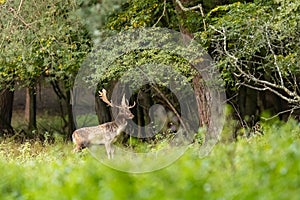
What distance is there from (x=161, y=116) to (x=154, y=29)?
11.2 feet

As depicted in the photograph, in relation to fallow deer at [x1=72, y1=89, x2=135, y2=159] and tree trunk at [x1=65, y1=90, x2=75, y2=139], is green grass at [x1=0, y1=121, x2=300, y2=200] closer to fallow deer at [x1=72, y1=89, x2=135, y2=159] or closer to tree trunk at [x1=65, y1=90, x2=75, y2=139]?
fallow deer at [x1=72, y1=89, x2=135, y2=159]

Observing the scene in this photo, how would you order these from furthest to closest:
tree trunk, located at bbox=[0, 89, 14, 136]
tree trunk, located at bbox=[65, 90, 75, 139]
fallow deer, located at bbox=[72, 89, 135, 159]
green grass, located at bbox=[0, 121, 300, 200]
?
tree trunk, located at bbox=[65, 90, 75, 139] → tree trunk, located at bbox=[0, 89, 14, 136] → fallow deer, located at bbox=[72, 89, 135, 159] → green grass, located at bbox=[0, 121, 300, 200]

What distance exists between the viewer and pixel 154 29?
50.9ft

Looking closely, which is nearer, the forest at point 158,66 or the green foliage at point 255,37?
the green foliage at point 255,37

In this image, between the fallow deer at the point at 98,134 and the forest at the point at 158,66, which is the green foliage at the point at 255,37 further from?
the fallow deer at the point at 98,134

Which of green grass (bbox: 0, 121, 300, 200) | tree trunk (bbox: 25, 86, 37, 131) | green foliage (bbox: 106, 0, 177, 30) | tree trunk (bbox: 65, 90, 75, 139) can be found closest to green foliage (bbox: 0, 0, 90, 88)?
green foliage (bbox: 106, 0, 177, 30)

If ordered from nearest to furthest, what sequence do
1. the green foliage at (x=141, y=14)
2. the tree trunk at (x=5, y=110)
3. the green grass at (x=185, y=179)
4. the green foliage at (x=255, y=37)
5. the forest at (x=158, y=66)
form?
the green grass at (x=185, y=179)
the green foliage at (x=255, y=37)
the forest at (x=158, y=66)
the green foliage at (x=141, y=14)
the tree trunk at (x=5, y=110)

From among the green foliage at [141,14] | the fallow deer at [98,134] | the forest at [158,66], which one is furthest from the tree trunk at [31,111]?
the fallow deer at [98,134]

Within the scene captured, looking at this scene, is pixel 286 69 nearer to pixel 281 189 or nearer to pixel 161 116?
pixel 161 116

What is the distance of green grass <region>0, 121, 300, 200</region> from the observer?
15.3ft

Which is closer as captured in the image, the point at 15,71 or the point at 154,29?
the point at 154,29

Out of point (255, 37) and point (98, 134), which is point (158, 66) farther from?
point (255, 37)

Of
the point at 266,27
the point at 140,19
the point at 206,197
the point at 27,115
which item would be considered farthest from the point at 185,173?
the point at 27,115

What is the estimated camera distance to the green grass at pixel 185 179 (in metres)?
4.66
